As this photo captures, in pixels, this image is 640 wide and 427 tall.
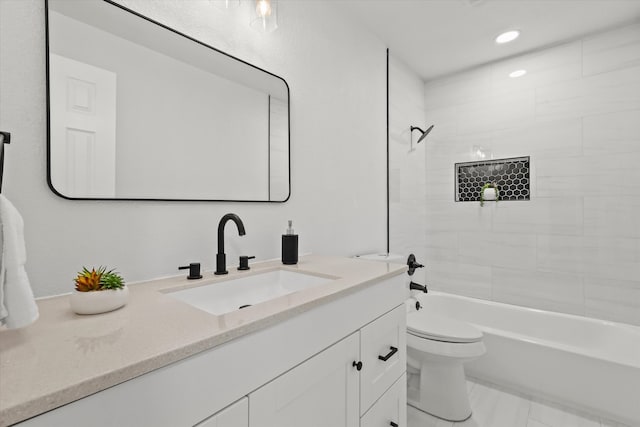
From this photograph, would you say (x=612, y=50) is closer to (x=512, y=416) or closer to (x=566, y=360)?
(x=566, y=360)

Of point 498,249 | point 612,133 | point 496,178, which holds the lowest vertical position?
point 498,249

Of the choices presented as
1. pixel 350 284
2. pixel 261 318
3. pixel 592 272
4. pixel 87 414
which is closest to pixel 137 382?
pixel 87 414

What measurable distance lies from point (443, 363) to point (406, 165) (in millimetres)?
1615

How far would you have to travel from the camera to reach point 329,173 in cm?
184

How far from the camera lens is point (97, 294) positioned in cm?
70

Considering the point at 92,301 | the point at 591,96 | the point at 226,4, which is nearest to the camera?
the point at 92,301

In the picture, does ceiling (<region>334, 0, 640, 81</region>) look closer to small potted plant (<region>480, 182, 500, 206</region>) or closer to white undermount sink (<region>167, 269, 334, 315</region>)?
small potted plant (<region>480, 182, 500, 206</region>)

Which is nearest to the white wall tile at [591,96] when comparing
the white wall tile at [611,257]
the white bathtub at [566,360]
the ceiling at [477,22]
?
the ceiling at [477,22]

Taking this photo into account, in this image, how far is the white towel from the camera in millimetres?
549

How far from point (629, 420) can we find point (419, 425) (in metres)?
1.12

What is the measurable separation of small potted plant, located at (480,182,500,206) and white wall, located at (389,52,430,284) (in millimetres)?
541

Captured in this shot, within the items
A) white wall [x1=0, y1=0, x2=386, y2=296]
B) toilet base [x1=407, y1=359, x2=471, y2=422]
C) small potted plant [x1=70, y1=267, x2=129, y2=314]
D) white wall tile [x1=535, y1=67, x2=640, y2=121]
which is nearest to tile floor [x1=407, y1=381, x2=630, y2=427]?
toilet base [x1=407, y1=359, x2=471, y2=422]

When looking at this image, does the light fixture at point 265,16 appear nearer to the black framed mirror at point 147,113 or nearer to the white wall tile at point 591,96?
the black framed mirror at point 147,113

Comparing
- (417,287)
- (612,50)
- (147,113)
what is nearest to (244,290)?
(147,113)
